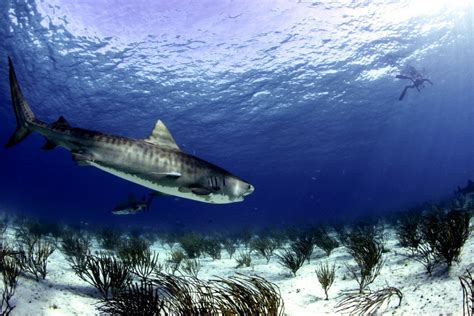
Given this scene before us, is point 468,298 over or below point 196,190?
below

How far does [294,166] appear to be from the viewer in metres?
66.9

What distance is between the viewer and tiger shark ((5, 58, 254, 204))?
17.0ft

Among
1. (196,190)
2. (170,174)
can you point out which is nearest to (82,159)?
(170,174)

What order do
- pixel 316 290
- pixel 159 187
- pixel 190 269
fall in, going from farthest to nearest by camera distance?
pixel 190 269
pixel 316 290
pixel 159 187

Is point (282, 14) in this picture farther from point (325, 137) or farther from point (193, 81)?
point (325, 137)

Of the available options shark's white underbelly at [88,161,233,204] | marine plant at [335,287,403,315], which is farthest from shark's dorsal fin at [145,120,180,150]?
marine plant at [335,287,403,315]

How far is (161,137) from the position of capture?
18.5 ft

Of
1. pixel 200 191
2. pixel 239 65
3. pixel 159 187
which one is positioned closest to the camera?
pixel 200 191

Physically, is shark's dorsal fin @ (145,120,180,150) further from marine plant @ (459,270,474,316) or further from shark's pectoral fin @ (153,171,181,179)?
marine plant @ (459,270,474,316)

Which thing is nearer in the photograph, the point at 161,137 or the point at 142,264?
the point at 161,137

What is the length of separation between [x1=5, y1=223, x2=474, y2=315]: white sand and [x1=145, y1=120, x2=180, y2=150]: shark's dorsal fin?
7.60 ft

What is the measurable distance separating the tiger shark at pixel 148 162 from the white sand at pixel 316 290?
1.45 m

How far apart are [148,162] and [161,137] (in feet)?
2.10

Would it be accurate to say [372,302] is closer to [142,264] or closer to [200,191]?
[200,191]
